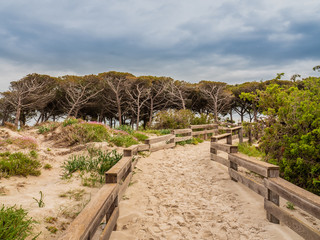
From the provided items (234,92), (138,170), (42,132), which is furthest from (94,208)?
(234,92)

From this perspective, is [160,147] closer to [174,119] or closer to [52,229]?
[52,229]

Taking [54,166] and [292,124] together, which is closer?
[292,124]

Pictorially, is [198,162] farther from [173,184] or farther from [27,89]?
[27,89]

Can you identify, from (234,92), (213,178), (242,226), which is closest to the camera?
(242,226)

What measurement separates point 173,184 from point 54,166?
11.9ft

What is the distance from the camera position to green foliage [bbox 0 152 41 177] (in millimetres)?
5055

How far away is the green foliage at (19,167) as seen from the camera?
199 inches

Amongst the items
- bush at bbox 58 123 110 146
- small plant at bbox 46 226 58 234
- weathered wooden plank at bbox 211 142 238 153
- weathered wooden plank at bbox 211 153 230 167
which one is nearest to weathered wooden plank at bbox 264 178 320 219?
weathered wooden plank at bbox 211 142 238 153

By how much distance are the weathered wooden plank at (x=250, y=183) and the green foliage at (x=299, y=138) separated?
1.14m

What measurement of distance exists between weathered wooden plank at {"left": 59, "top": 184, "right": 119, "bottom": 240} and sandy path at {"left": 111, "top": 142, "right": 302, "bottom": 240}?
0.86 meters

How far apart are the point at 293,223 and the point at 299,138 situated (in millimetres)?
2994

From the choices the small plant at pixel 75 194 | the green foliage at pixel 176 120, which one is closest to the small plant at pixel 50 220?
the small plant at pixel 75 194

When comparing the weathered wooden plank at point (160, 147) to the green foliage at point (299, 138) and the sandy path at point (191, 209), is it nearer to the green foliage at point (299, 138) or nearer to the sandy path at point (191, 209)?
the sandy path at point (191, 209)

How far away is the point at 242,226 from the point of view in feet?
12.1
